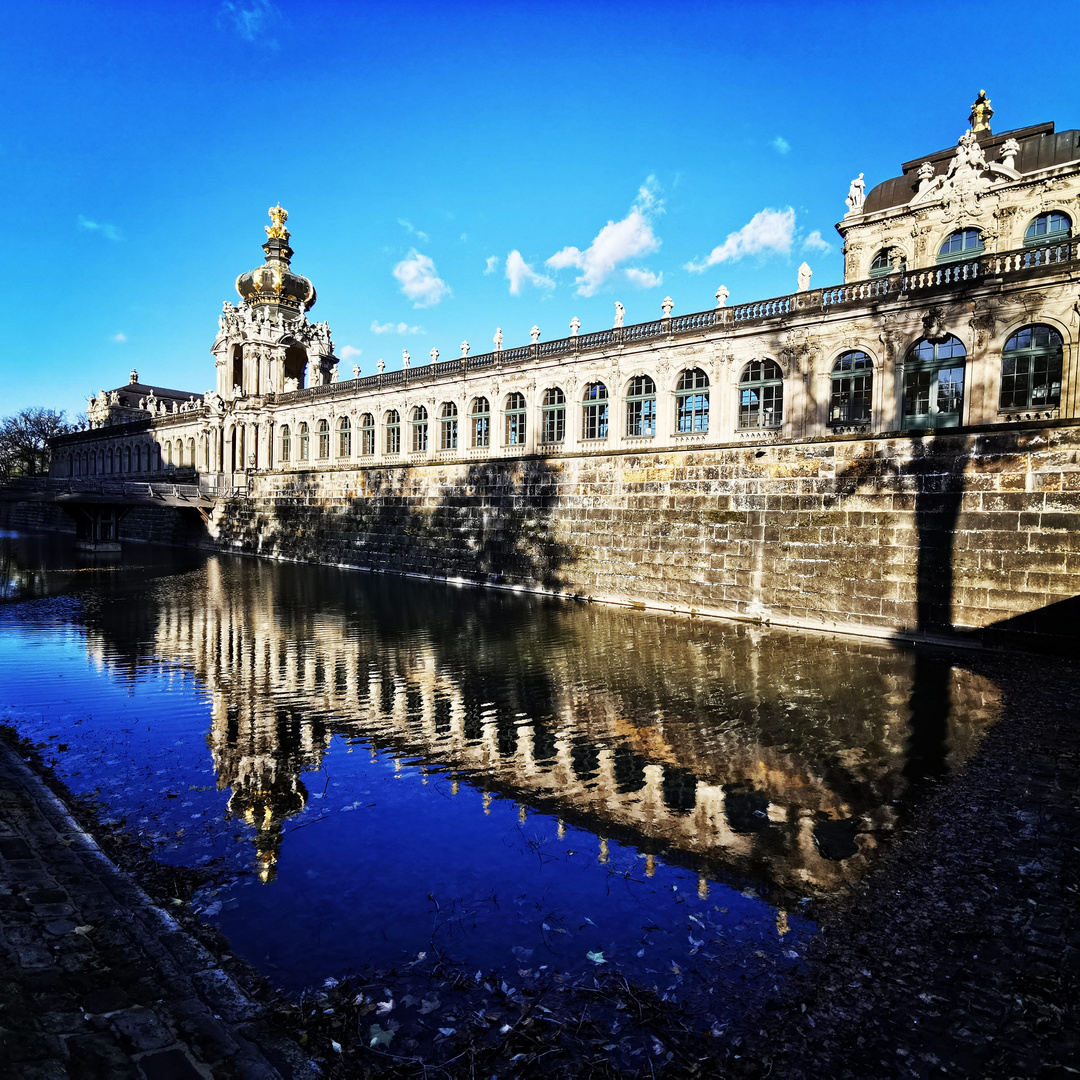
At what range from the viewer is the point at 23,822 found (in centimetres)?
695

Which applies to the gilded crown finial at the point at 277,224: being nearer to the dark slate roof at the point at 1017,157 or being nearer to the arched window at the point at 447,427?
the arched window at the point at 447,427

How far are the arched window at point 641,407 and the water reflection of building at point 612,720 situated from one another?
1066 cm

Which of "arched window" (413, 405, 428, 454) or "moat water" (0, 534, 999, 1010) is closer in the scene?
"moat water" (0, 534, 999, 1010)

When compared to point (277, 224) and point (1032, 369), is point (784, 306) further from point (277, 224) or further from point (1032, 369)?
point (277, 224)

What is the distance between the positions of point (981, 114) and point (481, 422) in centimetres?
2728

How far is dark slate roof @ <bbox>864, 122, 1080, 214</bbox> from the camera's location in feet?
87.0

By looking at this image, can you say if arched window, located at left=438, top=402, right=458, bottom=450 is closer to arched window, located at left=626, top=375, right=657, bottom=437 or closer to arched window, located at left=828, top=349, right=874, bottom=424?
arched window, located at left=626, top=375, right=657, bottom=437

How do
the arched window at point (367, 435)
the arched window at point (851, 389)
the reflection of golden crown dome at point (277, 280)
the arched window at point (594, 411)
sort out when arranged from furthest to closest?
1. the reflection of golden crown dome at point (277, 280)
2. the arched window at point (367, 435)
3. the arched window at point (594, 411)
4. the arched window at point (851, 389)

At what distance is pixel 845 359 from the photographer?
75.2ft

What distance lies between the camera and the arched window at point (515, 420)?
3331 centimetres

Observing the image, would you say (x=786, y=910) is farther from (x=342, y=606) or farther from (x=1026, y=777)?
(x=342, y=606)

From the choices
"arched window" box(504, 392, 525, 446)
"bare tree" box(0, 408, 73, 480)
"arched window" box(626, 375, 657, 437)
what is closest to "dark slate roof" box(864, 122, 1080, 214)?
"arched window" box(626, 375, 657, 437)

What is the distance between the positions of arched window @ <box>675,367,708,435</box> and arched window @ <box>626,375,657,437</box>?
108 centimetres

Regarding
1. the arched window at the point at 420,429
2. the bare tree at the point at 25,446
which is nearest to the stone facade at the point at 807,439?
the arched window at the point at 420,429
